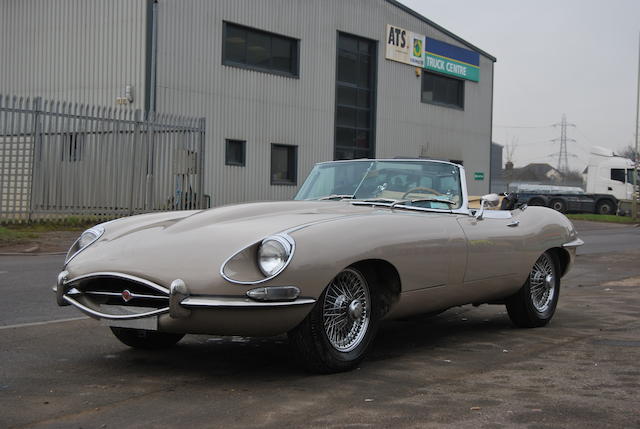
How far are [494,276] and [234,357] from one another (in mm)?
2077

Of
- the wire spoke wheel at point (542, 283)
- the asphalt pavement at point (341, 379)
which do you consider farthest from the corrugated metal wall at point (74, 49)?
the wire spoke wheel at point (542, 283)

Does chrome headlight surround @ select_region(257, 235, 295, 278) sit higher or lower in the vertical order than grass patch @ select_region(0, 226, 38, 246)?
higher

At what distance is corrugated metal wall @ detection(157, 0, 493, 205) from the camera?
26.1 metres

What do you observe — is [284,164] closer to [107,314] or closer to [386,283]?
[386,283]

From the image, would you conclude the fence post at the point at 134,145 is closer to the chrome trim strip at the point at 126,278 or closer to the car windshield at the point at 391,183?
the car windshield at the point at 391,183

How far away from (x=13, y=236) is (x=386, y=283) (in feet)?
42.0

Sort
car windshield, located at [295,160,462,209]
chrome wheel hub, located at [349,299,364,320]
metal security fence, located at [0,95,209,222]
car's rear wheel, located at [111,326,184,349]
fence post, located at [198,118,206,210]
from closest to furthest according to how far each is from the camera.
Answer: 1. chrome wheel hub, located at [349,299,364,320]
2. car's rear wheel, located at [111,326,184,349]
3. car windshield, located at [295,160,462,209]
4. metal security fence, located at [0,95,209,222]
5. fence post, located at [198,118,206,210]

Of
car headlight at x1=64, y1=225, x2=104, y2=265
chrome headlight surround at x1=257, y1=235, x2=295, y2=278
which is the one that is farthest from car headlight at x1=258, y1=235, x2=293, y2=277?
car headlight at x1=64, y1=225, x2=104, y2=265

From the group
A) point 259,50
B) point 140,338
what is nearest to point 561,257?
point 140,338

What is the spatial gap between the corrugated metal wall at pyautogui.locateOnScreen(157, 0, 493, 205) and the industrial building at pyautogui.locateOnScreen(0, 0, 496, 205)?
0.04 meters

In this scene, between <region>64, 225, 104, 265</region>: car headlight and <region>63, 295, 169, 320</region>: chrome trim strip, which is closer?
<region>63, 295, 169, 320</region>: chrome trim strip

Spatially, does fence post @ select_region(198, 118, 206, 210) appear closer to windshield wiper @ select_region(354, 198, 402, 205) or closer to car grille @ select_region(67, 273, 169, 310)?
windshield wiper @ select_region(354, 198, 402, 205)

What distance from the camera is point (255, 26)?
28.3m

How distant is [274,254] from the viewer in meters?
4.79
